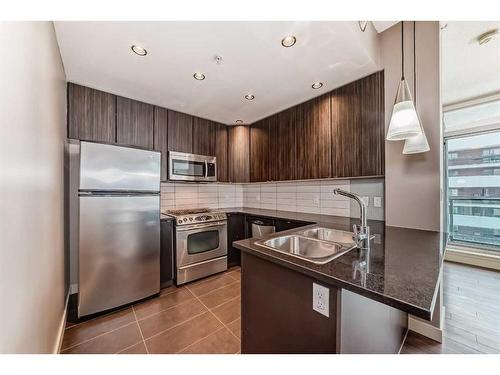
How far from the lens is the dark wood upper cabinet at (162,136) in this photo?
103 inches

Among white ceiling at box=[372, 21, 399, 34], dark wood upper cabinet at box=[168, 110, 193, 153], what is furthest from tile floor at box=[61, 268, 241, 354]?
white ceiling at box=[372, 21, 399, 34]

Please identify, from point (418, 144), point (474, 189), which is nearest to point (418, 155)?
point (418, 144)

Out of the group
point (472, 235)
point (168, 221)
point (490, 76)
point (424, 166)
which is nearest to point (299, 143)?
point (424, 166)

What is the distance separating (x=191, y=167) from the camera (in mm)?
2891

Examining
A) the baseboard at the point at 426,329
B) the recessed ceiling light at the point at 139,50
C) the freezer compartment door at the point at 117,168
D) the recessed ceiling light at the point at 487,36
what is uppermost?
the recessed ceiling light at the point at 487,36

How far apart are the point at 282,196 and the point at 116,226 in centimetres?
220

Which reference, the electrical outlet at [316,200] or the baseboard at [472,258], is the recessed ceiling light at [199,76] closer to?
the electrical outlet at [316,200]

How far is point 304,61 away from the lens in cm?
178

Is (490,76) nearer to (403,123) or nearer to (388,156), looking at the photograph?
(388,156)

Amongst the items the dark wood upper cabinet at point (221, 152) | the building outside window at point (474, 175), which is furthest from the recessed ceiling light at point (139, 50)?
the building outside window at point (474, 175)

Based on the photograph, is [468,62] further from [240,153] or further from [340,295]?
[340,295]

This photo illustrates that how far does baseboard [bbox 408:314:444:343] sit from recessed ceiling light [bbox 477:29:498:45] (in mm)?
2686

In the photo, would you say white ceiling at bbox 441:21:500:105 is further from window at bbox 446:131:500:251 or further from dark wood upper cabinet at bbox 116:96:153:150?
dark wood upper cabinet at bbox 116:96:153:150

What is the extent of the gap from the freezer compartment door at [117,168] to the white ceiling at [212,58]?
2.32ft
